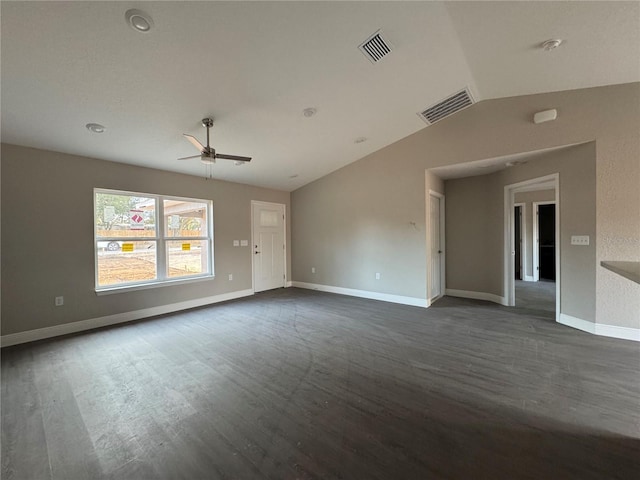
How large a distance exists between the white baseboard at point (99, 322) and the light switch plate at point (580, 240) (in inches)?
230

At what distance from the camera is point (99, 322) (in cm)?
382

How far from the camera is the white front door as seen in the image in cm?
602

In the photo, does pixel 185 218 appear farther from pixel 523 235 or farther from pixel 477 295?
pixel 523 235

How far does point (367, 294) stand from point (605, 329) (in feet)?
11.0

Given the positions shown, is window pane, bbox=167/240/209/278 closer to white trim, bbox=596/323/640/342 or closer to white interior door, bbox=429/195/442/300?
white interior door, bbox=429/195/442/300

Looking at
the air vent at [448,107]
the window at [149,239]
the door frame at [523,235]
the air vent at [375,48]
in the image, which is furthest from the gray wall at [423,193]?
the door frame at [523,235]

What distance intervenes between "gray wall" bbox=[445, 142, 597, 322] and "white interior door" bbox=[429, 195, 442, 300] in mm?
279

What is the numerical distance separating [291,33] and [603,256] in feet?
14.3

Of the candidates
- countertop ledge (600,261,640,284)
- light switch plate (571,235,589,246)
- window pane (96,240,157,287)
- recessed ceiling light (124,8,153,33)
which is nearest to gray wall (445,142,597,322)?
light switch plate (571,235,589,246)

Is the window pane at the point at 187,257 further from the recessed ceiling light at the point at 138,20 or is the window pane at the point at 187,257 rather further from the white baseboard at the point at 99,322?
the recessed ceiling light at the point at 138,20

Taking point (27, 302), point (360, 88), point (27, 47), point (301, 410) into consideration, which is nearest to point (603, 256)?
point (360, 88)

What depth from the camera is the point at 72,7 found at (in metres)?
1.79

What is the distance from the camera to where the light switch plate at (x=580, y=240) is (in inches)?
132

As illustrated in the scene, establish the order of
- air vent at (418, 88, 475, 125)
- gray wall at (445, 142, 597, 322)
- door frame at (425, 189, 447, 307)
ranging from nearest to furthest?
gray wall at (445, 142, 597, 322) → air vent at (418, 88, 475, 125) → door frame at (425, 189, 447, 307)
